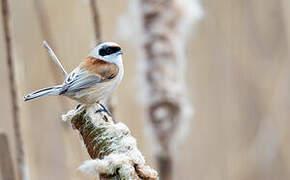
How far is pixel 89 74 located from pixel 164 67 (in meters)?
0.99

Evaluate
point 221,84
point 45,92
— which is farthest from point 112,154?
point 221,84

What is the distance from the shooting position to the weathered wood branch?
84cm

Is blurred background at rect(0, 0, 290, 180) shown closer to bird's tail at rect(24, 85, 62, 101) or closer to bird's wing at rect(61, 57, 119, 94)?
bird's wing at rect(61, 57, 119, 94)

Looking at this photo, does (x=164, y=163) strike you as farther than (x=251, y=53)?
No

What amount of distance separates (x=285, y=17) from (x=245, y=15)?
0.87ft

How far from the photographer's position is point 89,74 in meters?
1.69

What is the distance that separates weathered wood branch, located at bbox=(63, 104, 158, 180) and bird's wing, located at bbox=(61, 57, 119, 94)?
18.9 inches

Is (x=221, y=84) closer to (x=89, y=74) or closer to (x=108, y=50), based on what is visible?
(x=108, y=50)

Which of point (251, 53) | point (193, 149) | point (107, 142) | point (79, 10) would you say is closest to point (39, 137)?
point (79, 10)

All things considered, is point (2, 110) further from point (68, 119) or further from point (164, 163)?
point (68, 119)

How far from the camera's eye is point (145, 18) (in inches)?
106

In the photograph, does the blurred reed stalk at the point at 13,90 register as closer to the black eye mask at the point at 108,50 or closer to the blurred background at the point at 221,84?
the black eye mask at the point at 108,50

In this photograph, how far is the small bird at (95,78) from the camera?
59.1 inches

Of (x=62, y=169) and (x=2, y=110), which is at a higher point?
(x=2, y=110)
